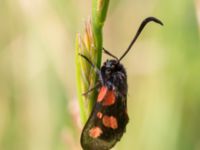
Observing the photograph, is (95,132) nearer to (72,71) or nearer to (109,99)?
(109,99)

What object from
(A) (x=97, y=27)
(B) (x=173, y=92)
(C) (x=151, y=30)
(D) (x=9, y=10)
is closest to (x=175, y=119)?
(B) (x=173, y=92)

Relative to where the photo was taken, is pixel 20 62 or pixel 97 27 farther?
pixel 20 62

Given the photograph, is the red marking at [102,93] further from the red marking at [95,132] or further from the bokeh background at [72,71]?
the bokeh background at [72,71]

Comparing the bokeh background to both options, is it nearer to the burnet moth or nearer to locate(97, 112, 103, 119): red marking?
the burnet moth

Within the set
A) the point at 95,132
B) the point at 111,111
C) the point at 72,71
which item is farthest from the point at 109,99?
the point at 72,71

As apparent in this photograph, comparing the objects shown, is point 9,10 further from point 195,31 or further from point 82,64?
point 82,64

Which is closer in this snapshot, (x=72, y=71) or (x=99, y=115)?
(x=99, y=115)

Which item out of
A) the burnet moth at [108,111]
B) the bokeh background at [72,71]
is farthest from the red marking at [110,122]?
the bokeh background at [72,71]

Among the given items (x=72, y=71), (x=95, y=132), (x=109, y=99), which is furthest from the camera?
(x=72, y=71)
